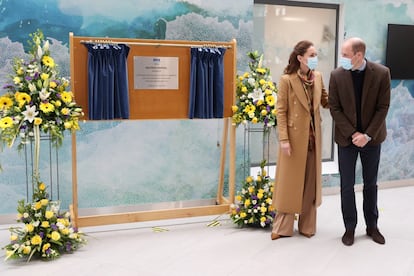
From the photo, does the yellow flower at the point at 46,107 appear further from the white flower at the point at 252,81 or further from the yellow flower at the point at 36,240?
the white flower at the point at 252,81

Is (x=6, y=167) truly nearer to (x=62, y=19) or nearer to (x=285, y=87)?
(x=62, y=19)

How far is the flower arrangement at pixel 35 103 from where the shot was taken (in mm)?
3443

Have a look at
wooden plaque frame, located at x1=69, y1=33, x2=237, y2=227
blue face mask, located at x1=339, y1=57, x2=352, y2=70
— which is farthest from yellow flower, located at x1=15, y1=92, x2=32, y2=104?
blue face mask, located at x1=339, y1=57, x2=352, y2=70

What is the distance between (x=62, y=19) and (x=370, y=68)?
2.63m

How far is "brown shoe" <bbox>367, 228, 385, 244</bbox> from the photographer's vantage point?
3854 mm

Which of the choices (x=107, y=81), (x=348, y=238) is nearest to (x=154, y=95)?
(x=107, y=81)

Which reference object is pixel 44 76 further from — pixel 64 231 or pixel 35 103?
pixel 64 231

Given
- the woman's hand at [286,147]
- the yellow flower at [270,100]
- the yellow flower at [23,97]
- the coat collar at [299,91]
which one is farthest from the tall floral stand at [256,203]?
the yellow flower at [23,97]

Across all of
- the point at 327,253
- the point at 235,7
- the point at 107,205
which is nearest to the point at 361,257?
the point at 327,253

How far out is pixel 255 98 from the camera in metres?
4.23

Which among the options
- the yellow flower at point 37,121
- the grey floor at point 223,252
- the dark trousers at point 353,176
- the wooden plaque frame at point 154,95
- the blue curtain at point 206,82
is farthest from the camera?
the blue curtain at point 206,82

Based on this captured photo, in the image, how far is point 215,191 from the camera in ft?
16.3

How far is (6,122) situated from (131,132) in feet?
4.53

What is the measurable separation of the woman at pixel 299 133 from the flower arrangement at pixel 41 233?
167cm
